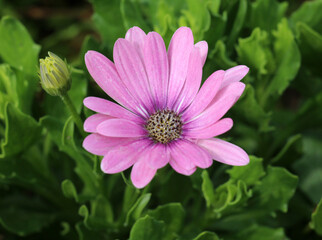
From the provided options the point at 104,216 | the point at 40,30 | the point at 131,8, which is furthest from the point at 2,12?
the point at 104,216

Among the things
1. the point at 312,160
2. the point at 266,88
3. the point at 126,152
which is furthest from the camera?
the point at 312,160

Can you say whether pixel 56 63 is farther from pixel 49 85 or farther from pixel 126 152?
pixel 126 152

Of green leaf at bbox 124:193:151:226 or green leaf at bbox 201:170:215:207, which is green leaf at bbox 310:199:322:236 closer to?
green leaf at bbox 201:170:215:207

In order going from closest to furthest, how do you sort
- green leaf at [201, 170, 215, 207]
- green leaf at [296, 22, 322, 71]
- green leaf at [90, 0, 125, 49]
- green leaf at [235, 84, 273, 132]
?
green leaf at [201, 170, 215, 207] < green leaf at [235, 84, 273, 132] < green leaf at [296, 22, 322, 71] < green leaf at [90, 0, 125, 49]

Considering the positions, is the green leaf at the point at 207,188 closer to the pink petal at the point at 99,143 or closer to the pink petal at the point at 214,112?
the pink petal at the point at 214,112

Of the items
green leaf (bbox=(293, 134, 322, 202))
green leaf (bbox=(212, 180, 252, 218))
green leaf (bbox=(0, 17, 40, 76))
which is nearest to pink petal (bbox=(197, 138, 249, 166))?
green leaf (bbox=(212, 180, 252, 218))

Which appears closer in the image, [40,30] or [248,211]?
[248,211]
